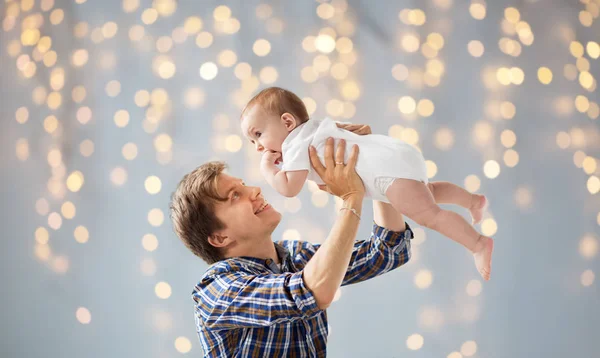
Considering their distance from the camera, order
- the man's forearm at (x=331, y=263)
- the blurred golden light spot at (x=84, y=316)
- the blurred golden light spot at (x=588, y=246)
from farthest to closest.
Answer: the blurred golden light spot at (x=84, y=316) < the blurred golden light spot at (x=588, y=246) < the man's forearm at (x=331, y=263)

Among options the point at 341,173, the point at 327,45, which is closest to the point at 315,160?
the point at 341,173

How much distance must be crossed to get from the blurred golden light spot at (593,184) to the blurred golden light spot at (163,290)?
5.38 ft

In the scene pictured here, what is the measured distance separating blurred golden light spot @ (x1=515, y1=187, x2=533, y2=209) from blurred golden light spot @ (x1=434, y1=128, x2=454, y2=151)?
0.99 ft

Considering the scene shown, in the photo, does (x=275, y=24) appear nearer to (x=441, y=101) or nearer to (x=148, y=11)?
(x=148, y=11)

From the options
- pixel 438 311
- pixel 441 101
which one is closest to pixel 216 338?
pixel 438 311

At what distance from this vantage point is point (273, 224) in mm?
1549

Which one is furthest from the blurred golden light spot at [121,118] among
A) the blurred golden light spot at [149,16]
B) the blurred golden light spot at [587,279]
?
the blurred golden light spot at [587,279]

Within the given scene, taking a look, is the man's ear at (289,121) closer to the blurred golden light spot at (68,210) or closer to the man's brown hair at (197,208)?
the man's brown hair at (197,208)

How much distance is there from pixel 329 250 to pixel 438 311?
1.14 metres

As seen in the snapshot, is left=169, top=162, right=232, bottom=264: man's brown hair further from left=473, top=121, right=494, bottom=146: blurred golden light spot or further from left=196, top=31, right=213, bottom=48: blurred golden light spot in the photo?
left=473, top=121, right=494, bottom=146: blurred golden light spot

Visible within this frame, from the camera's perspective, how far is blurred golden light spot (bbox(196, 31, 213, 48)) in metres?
2.38

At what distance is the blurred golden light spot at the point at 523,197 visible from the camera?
7.40 feet

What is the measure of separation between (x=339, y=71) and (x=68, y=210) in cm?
123

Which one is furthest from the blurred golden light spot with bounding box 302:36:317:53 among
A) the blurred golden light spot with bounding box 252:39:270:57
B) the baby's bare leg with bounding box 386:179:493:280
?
the baby's bare leg with bounding box 386:179:493:280
